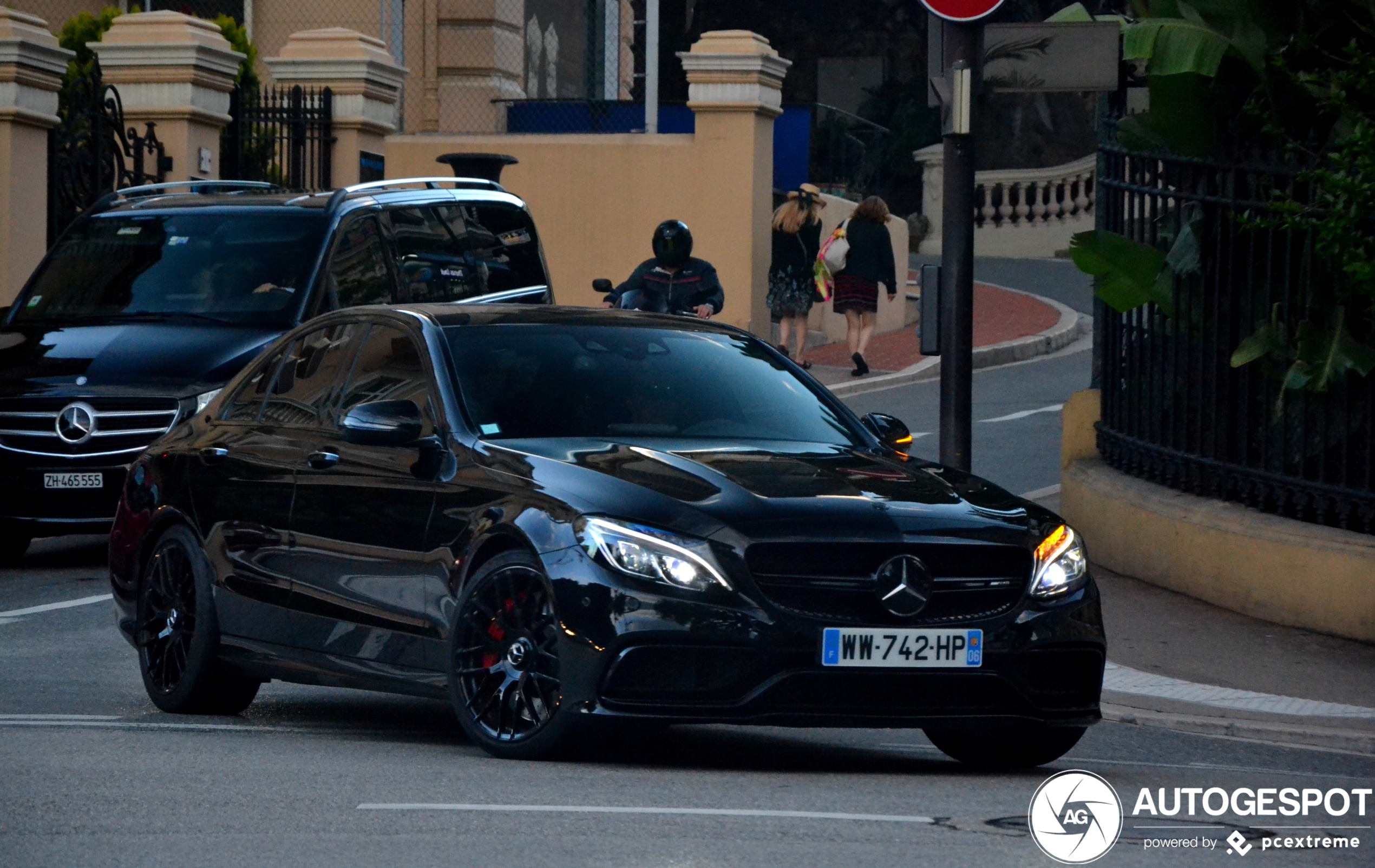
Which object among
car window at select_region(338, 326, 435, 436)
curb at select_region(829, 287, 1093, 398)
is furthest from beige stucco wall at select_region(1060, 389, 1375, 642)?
curb at select_region(829, 287, 1093, 398)

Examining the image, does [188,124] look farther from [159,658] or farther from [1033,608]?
[1033,608]

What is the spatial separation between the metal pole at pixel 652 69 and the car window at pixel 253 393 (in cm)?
1839

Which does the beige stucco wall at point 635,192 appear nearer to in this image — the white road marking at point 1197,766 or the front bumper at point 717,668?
the white road marking at point 1197,766

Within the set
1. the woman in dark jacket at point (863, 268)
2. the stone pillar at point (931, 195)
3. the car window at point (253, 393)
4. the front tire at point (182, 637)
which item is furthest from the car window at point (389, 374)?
the stone pillar at point (931, 195)

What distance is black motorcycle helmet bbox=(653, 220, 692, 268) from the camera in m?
17.7

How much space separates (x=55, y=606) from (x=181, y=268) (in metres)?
2.94

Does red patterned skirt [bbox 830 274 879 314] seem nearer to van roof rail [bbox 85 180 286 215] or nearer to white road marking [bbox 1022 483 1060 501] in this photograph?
white road marking [bbox 1022 483 1060 501]

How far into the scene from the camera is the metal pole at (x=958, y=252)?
33.7ft

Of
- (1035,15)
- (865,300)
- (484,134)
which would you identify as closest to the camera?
(865,300)

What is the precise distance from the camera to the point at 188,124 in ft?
72.8

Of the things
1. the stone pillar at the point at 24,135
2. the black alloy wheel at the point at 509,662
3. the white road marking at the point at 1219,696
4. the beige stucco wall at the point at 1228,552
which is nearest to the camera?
the black alloy wheel at the point at 509,662

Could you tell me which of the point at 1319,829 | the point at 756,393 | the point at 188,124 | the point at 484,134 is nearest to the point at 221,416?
the point at 756,393

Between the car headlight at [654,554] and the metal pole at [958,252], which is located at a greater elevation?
the metal pole at [958,252]

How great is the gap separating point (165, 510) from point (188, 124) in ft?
45.7
